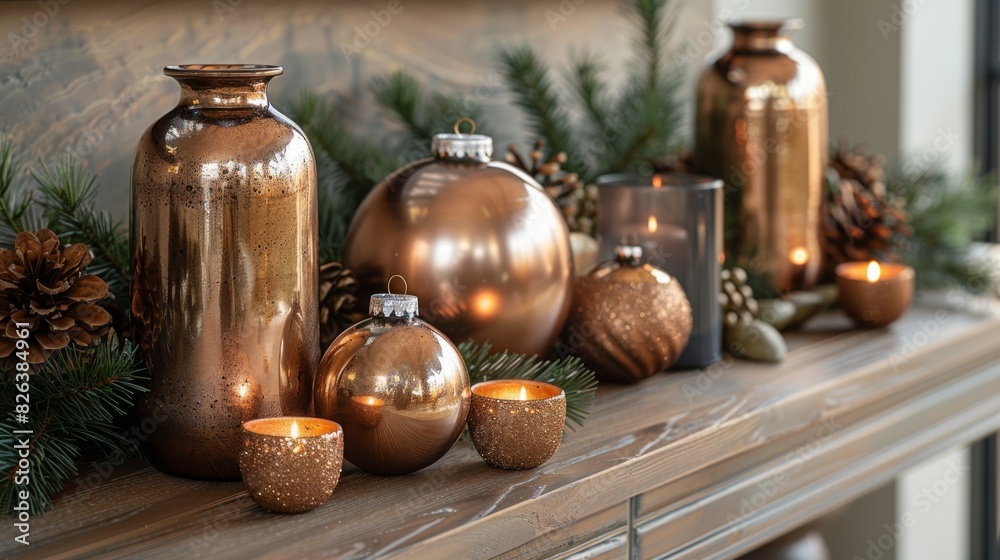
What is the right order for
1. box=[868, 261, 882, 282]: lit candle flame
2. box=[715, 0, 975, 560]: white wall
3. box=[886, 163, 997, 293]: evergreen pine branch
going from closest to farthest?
box=[868, 261, 882, 282]: lit candle flame
box=[886, 163, 997, 293]: evergreen pine branch
box=[715, 0, 975, 560]: white wall

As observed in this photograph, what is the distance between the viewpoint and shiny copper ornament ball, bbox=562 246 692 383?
78cm

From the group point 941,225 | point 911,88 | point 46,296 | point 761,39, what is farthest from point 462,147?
point 911,88

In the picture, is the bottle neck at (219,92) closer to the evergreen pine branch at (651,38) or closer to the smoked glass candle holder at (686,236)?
the smoked glass candle holder at (686,236)

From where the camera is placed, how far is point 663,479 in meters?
0.70

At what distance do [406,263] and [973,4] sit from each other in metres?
1.23

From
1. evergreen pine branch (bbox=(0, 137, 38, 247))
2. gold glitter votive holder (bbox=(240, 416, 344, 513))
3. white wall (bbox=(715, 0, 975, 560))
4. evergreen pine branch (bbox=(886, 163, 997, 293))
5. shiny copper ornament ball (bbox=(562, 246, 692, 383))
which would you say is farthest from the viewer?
white wall (bbox=(715, 0, 975, 560))

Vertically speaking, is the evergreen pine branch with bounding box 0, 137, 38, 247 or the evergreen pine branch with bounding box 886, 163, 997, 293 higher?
the evergreen pine branch with bounding box 0, 137, 38, 247

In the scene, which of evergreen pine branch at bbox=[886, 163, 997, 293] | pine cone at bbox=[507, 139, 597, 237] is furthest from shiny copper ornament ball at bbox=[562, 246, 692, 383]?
evergreen pine branch at bbox=[886, 163, 997, 293]

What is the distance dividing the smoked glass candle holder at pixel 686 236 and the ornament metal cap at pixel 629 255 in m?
0.05

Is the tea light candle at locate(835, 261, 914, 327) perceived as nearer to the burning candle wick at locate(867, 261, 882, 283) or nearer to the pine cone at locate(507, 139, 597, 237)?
the burning candle wick at locate(867, 261, 882, 283)

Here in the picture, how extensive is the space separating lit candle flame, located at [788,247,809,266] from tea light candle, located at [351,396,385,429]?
1.86 ft

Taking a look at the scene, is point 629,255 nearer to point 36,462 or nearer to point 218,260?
point 218,260

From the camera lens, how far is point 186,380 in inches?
23.3

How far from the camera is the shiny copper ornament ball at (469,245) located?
2.27 feet
